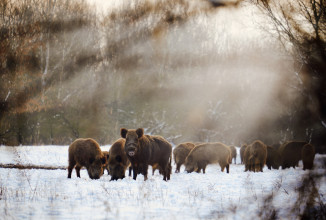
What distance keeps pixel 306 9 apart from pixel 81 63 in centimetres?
3585

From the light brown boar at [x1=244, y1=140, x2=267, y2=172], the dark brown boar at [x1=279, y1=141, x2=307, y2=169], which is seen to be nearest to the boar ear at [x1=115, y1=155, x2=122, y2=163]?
the light brown boar at [x1=244, y1=140, x2=267, y2=172]

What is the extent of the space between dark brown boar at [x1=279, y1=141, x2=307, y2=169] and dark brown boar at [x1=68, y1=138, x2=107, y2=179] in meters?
10.6

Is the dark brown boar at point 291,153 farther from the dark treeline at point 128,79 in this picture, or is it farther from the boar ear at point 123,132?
the dark treeline at point 128,79

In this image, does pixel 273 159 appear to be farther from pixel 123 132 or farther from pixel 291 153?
pixel 123 132

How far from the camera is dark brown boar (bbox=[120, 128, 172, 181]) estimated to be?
9.79 meters

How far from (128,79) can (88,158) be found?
35478 millimetres

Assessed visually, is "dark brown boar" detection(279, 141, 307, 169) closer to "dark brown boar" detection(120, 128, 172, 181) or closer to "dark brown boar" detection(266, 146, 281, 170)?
"dark brown boar" detection(266, 146, 281, 170)

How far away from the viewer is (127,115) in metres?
40.6

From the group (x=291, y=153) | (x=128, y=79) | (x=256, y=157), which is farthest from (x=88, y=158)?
(x=128, y=79)

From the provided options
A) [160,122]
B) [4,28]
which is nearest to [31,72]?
[4,28]

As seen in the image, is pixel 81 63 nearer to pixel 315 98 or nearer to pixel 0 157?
pixel 0 157

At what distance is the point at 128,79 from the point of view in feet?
149

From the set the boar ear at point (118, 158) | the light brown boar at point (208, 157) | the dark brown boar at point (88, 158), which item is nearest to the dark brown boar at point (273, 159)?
the light brown boar at point (208, 157)

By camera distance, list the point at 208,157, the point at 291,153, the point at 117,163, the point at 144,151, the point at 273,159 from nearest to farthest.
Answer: the point at 144,151 < the point at 117,163 < the point at 208,157 < the point at 291,153 < the point at 273,159
